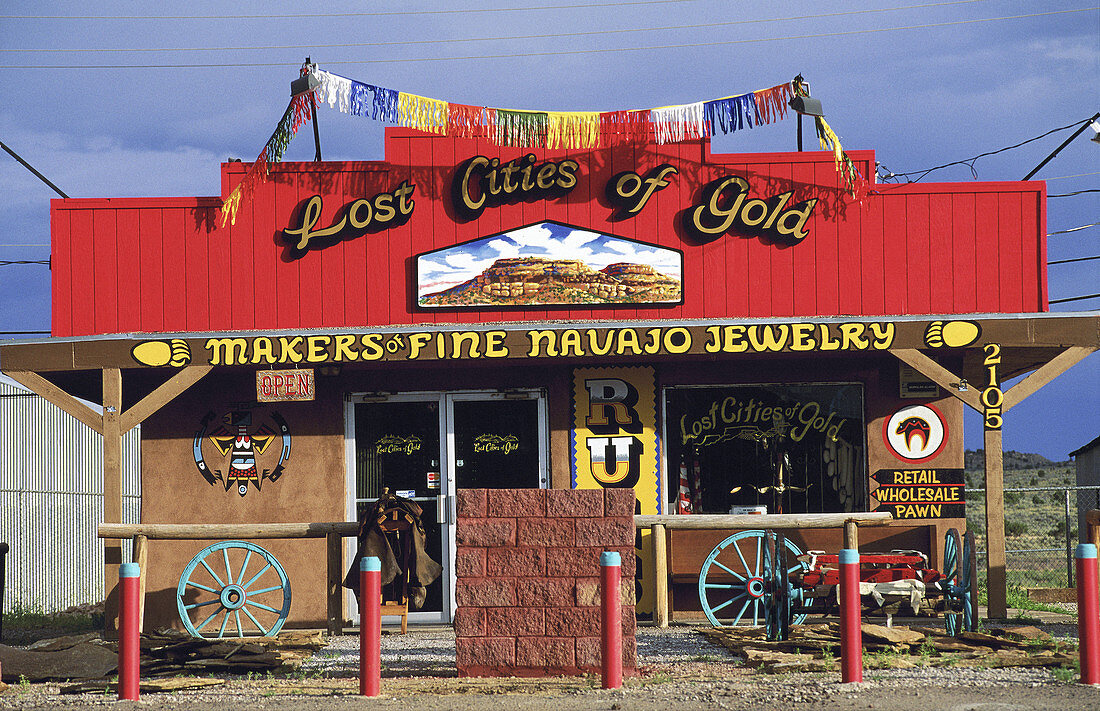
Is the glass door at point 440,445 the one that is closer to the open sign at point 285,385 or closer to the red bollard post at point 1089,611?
the open sign at point 285,385

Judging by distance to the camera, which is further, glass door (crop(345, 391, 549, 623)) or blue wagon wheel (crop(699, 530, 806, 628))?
glass door (crop(345, 391, 549, 623))

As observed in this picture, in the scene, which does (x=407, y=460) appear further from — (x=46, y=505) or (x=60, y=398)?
(x=46, y=505)

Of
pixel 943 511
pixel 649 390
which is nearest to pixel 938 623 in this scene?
pixel 943 511

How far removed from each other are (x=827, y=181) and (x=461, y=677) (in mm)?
7201

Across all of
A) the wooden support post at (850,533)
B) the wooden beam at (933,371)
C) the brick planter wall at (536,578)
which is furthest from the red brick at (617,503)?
the wooden beam at (933,371)

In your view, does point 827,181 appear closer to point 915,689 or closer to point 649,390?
point 649,390

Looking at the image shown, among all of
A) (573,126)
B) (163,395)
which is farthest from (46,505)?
(573,126)

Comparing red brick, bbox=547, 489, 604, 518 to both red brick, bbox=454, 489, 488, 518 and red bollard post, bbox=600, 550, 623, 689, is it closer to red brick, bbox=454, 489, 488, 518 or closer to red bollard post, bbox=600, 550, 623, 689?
red brick, bbox=454, 489, 488, 518

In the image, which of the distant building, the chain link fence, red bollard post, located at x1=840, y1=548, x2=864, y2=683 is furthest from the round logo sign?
the distant building

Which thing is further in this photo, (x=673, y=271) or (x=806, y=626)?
(x=673, y=271)

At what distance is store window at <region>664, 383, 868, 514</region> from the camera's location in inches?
499

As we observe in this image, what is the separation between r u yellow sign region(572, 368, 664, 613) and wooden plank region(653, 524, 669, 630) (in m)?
1.08

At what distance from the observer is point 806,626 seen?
10.3 m

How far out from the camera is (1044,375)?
1138 centimetres
